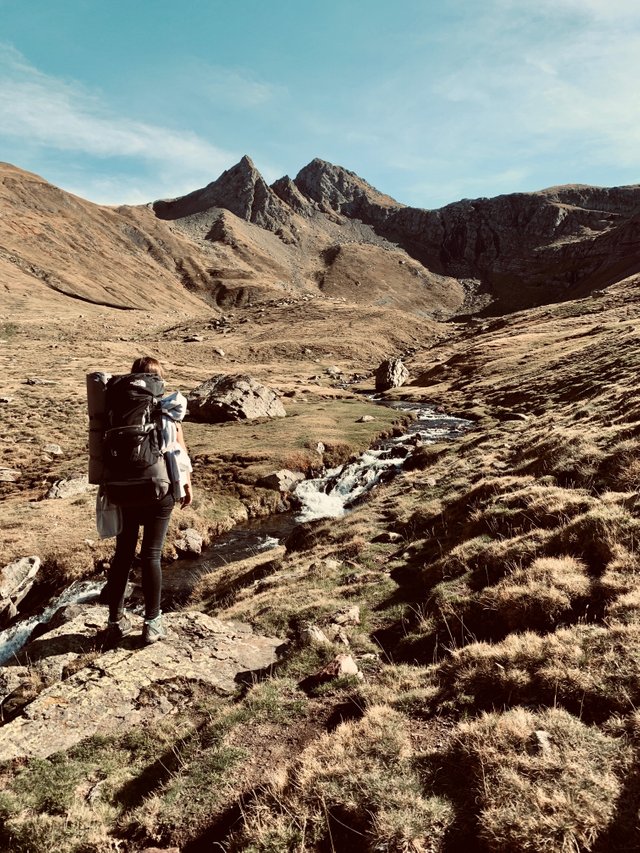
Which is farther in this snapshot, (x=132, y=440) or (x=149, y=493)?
(x=149, y=493)

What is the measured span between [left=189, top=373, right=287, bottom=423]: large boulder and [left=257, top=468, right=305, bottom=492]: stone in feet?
53.6

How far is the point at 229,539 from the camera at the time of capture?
21375 mm

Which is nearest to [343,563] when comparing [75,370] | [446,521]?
[446,521]

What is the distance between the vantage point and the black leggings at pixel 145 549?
7496mm

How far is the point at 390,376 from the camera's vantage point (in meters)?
71.5

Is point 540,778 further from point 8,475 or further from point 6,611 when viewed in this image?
point 8,475

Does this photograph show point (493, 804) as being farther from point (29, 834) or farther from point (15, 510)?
point (15, 510)

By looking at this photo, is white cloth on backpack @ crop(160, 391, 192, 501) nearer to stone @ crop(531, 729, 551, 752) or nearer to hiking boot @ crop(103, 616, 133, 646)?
hiking boot @ crop(103, 616, 133, 646)

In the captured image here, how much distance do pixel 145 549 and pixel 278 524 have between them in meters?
15.5

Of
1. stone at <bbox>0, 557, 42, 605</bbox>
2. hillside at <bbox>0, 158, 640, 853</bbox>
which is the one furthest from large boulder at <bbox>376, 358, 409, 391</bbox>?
stone at <bbox>0, 557, 42, 605</bbox>

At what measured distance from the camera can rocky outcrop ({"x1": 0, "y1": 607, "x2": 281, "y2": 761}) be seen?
21.6 feet

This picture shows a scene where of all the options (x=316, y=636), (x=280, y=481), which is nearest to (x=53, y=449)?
(x=280, y=481)

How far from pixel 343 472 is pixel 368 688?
22.5 meters

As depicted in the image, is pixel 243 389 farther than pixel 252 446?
Yes
